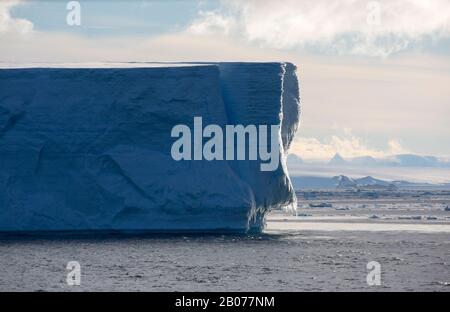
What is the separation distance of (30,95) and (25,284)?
7409 mm

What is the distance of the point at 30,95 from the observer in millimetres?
24484

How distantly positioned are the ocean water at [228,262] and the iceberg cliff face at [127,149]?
23.7 inches

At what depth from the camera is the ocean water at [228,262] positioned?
701 inches

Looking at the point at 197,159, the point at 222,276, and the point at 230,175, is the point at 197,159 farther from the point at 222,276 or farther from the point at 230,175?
the point at 222,276

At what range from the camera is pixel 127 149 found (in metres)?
24.1

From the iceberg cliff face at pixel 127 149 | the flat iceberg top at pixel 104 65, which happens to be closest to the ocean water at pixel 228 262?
the iceberg cliff face at pixel 127 149

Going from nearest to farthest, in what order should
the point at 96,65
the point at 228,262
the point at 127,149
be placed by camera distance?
the point at 228,262 → the point at 127,149 → the point at 96,65

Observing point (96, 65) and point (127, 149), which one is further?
point (96, 65)

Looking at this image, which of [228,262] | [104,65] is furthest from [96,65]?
[228,262]

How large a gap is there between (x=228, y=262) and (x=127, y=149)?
4591 mm

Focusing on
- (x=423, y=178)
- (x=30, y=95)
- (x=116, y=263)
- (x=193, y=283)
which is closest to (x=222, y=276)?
(x=193, y=283)

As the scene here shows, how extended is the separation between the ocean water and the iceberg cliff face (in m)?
0.60

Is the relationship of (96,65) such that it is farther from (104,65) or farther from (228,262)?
(228,262)

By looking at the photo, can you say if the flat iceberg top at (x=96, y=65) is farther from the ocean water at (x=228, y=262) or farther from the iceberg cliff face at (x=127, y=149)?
the ocean water at (x=228, y=262)
